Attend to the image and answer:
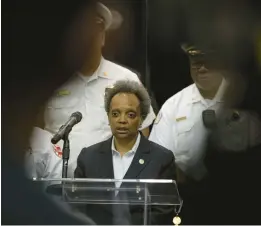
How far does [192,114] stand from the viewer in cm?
303

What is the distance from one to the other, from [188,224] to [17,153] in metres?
1.02

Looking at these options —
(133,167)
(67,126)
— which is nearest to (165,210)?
(133,167)

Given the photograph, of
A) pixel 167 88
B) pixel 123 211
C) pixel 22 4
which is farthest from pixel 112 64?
pixel 123 211

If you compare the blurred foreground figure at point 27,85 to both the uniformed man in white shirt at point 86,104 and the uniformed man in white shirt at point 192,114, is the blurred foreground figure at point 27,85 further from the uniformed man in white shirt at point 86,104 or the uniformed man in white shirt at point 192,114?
the uniformed man in white shirt at point 192,114

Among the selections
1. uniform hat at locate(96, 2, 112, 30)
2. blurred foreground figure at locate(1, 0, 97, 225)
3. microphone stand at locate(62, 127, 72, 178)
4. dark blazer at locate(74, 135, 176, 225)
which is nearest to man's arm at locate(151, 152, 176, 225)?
dark blazer at locate(74, 135, 176, 225)

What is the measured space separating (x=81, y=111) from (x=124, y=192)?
526 millimetres

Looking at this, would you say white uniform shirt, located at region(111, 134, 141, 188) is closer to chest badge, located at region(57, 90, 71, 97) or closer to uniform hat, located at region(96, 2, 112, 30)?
chest badge, located at region(57, 90, 71, 97)

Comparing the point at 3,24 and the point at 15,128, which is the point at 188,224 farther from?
Result: the point at 3,24

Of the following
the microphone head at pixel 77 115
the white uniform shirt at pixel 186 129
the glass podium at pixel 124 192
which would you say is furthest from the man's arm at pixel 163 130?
the microphone head at pixel 77 115

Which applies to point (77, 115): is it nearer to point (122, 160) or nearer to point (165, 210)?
point (122, 160)

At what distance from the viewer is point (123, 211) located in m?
3.01

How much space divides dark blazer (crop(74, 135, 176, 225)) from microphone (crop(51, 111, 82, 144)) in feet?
0.48

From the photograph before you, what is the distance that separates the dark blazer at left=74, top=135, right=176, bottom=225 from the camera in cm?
301

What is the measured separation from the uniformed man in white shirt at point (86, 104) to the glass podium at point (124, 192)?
17 cm
